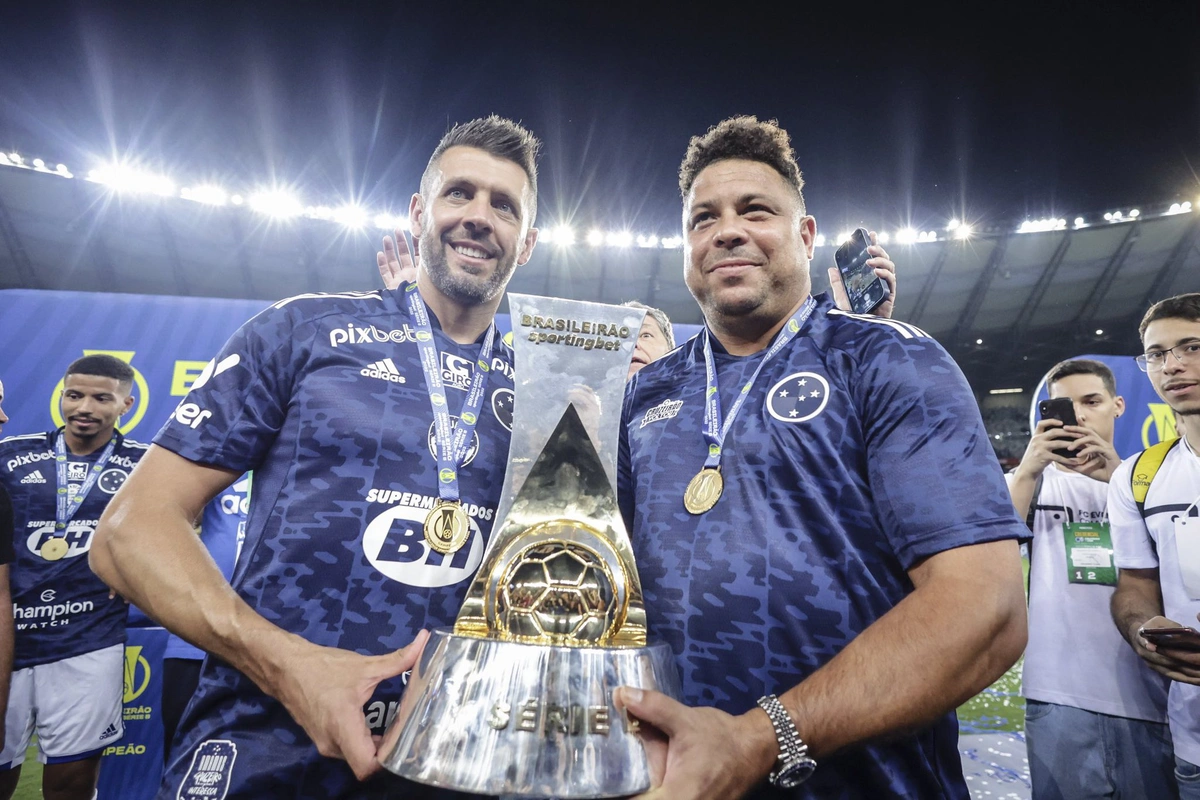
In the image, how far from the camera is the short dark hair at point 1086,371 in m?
3.54

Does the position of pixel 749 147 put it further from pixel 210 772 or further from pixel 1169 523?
pixel 1169 523

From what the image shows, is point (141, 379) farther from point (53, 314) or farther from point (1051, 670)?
point (1051, 670)

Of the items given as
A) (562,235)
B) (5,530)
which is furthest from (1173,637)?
(562,235)

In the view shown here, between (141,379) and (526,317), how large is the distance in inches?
184

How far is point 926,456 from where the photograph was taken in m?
1.36

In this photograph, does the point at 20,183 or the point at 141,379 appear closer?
the point at 141,379

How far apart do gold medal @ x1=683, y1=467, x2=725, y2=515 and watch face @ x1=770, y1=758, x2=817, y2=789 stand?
62cm

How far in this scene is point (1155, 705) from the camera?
108 inches

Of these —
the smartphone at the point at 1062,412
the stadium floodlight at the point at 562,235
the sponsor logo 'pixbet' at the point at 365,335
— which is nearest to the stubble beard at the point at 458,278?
the sponsor logo 'pixbet' at the point at 365,335

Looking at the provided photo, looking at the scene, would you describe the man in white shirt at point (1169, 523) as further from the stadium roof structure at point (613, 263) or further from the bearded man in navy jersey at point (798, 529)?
the stadium roof structure at point (613, 263)

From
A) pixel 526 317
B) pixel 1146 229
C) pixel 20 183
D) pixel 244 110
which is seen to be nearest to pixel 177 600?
pixel 526 317

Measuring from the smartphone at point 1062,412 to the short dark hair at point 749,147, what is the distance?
226 cm

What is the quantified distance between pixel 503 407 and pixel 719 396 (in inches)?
25.3

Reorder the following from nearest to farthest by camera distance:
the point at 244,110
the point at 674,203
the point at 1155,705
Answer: the point at 1155,705 < the point at 244,110 < the point at 674,203
